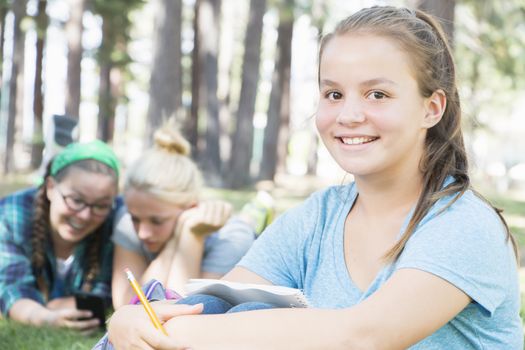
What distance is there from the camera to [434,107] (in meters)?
2.12

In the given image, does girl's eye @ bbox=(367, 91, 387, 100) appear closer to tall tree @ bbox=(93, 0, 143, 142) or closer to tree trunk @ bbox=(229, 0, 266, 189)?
tall tree @ bbox=(93, 0, 143, 142)

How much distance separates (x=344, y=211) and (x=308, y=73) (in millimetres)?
28737

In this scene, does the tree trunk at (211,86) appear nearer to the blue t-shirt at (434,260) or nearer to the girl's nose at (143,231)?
the girl's nose at (143,231)

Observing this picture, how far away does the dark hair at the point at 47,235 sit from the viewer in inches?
155

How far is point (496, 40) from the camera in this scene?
1586 centimetres

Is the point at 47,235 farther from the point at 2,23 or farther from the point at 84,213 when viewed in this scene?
the point at 2,23

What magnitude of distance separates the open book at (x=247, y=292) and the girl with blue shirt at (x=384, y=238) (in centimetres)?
9

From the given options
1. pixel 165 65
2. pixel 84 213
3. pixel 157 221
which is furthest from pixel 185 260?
pixel 165 65

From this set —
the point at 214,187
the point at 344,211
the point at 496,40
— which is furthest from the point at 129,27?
the point at 344,211

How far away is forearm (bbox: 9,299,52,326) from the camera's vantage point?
12.3 feet

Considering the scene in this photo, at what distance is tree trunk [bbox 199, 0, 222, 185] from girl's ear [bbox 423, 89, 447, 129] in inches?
502

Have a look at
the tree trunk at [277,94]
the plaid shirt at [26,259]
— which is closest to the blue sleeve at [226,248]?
the plaid shirt at [26,259]

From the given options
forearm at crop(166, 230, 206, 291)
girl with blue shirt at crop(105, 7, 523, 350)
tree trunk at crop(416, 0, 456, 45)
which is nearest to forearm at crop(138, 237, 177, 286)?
forearm at crop(166, 230, 206, 291)

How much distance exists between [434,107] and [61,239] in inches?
101
